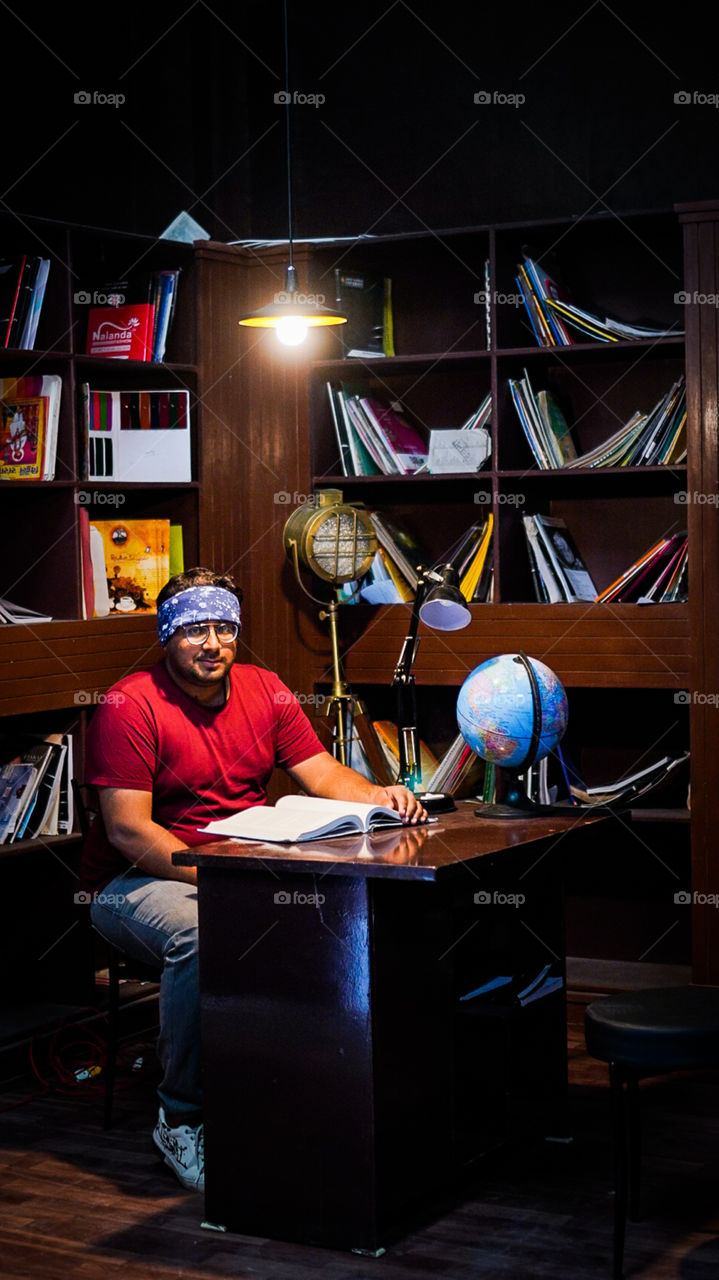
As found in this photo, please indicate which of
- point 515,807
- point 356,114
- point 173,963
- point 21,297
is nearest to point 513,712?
point 515,807

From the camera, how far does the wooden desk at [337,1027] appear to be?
9.36ft

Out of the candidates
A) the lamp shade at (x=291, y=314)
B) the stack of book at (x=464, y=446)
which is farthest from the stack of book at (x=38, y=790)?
the stack of book at (x=464, y=446)

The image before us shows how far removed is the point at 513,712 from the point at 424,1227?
1.10m

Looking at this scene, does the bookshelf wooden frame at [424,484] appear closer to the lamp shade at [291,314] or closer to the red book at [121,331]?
the red book at [121,331]

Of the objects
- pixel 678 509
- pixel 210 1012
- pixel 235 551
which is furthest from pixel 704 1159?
pixel 235 551

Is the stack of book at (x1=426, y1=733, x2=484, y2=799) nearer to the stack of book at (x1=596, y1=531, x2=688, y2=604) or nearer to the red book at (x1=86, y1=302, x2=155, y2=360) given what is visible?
the stack of book at (x1=596, y1=531, x2=688, y2=604)

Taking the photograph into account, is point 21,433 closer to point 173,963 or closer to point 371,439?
point 371,439

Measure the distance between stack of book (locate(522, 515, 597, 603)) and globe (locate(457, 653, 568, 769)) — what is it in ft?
4.37

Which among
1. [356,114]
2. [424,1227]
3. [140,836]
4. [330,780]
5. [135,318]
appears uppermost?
[356,114]

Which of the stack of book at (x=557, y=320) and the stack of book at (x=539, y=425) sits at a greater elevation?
the stack of book at (x=557, y=320)

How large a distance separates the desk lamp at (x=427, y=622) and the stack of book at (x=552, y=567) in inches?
39.9

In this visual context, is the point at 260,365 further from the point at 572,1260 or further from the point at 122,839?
the point at 572,1260

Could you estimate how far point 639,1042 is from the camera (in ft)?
8.98

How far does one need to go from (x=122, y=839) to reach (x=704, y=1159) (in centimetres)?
153
